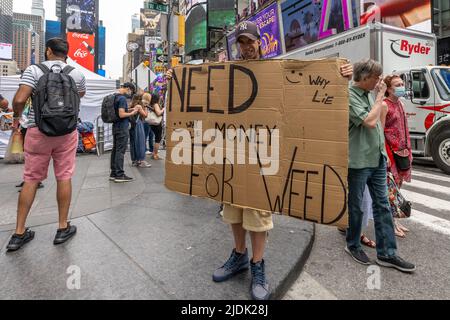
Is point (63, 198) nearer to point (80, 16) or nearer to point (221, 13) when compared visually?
point (221, 13)

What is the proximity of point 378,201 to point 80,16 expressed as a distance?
193 ft

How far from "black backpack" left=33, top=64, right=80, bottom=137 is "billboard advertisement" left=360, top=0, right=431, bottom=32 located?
434 inches

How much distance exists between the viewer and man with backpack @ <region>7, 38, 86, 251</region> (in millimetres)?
2846

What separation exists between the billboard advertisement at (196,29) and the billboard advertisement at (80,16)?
22.1 meters

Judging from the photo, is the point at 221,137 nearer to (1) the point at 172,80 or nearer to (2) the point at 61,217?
(1) the point at 172,80

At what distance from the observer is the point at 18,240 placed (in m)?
2.91

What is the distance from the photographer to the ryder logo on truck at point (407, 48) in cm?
800

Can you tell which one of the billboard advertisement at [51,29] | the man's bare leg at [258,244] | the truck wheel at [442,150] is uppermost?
the billboard advertisement at [51,29]

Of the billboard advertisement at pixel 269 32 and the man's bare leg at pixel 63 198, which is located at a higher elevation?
the billboard advertisement at pixel 269 32

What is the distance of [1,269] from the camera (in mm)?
2516

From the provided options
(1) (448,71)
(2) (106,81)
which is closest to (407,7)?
(1) (448,71)

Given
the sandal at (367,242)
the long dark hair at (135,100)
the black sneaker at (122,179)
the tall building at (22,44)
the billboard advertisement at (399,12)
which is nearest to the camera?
the sandal at (367,242)

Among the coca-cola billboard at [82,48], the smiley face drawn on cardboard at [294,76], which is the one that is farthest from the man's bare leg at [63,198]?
the coca-cola billboard at [82,48]

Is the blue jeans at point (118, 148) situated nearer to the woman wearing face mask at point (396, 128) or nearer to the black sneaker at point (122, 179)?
the black sneaker at point (122, 179)
